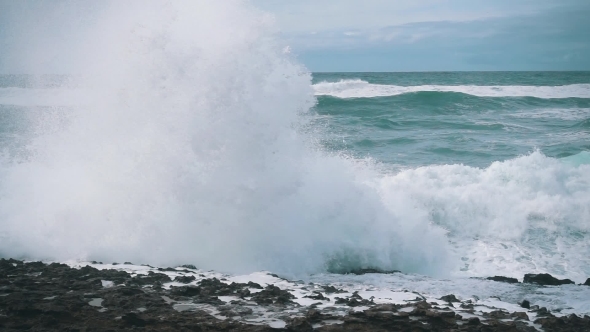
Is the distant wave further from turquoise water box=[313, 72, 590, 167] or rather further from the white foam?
the white foam

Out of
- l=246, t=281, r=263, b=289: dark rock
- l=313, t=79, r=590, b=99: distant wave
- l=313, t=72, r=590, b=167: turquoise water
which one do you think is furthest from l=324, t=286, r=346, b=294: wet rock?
l=313, t=79, r=590, b=99: distant wave

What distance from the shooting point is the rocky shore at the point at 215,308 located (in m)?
5.37

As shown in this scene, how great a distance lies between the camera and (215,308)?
5.90m

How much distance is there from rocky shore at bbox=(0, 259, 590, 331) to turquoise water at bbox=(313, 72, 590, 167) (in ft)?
36.3

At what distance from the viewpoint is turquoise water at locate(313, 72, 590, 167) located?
63.1 feet

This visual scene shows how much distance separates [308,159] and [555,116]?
21.3m

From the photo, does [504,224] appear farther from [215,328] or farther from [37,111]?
[37,111]

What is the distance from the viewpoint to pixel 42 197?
10180 mm

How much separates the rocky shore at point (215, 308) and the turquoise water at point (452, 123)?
11.1m

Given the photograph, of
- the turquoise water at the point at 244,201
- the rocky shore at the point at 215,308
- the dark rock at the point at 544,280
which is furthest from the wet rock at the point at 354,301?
the dark rock at the point at 544,280

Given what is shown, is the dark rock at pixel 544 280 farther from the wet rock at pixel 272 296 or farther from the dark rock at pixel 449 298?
the wet rock at pixel 272 296

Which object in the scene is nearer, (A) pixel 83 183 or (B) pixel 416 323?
(B) pixel 416 323

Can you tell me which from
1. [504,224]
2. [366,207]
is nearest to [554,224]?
[504,224]

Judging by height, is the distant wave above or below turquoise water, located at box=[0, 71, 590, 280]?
above
